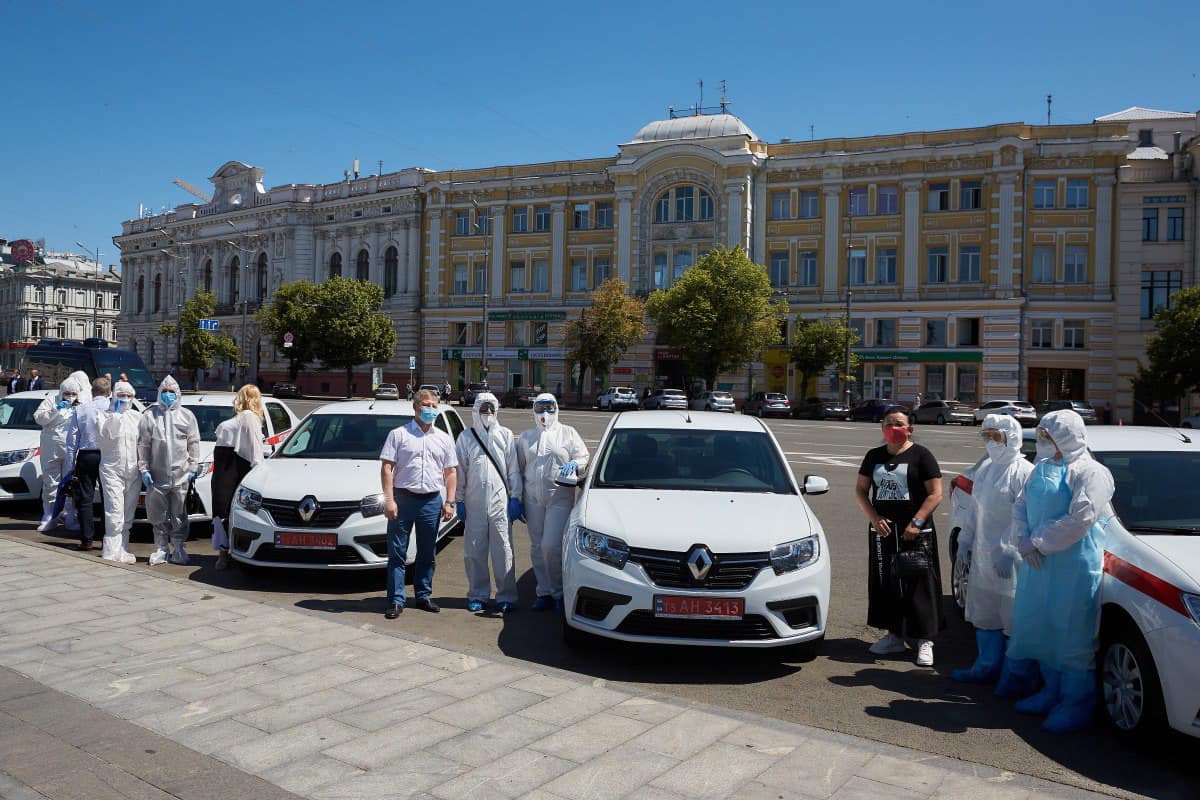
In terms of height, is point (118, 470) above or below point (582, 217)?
below

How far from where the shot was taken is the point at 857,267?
49.7 m

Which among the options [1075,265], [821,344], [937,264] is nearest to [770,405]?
[821,344]

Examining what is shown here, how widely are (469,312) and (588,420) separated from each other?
956 inches

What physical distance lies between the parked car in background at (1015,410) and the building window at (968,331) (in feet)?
15.4

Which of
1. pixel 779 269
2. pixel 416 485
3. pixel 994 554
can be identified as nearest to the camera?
pixel 994 554

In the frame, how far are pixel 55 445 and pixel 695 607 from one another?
28.0 ft

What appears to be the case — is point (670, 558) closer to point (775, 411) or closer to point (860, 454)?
point (860, 454)

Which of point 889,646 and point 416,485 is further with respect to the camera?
point 416,485

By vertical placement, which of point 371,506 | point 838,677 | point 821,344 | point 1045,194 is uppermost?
point 1045,194

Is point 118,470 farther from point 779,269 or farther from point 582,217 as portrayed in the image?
point 582,217

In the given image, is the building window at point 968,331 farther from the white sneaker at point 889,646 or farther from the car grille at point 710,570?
the car grille at point 710,570

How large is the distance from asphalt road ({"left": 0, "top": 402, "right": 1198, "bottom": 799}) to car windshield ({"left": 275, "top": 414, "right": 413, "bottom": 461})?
1.28 meters

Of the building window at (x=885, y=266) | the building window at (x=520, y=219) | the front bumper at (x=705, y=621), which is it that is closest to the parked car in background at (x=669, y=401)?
the building window at (x=885, y=266)

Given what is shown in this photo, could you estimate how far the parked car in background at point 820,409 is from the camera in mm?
45250
